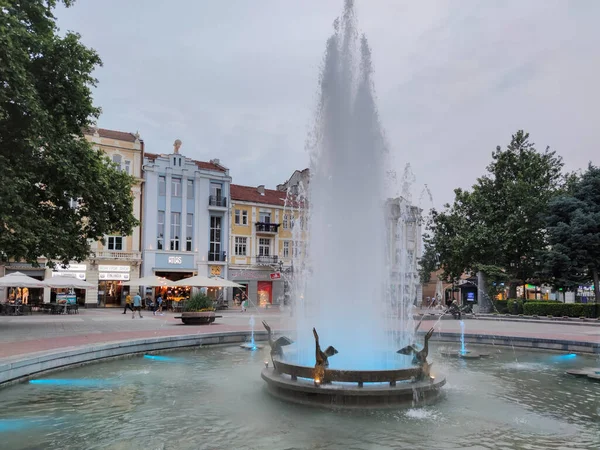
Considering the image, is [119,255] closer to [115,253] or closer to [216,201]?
[115,253]

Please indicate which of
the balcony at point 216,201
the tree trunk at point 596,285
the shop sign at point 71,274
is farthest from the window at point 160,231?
the tree trunk at point 596,285

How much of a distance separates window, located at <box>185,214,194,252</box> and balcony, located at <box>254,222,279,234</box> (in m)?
7.96

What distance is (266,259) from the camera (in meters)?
58.1

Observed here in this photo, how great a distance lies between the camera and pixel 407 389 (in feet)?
29.8

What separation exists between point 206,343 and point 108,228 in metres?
9.82

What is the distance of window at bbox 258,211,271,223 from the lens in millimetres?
58975

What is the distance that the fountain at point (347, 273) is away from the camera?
9273mm

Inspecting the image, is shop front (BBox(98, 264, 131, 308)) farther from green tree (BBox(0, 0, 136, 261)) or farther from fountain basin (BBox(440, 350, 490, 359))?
fountain basin (BBox(440, 350, 490, 359))

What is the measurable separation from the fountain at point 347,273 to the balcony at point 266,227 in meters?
42.5

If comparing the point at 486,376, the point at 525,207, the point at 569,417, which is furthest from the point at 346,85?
the point at 525,207

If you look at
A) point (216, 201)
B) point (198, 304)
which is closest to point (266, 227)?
point (216, 201)

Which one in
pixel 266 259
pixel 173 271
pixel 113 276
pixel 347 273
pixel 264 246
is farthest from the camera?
pixel 264 246

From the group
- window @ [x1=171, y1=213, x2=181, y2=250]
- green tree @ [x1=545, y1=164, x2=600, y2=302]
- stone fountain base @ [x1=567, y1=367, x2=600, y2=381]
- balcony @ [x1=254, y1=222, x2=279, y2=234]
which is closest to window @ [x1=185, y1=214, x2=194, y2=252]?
window @ [x1=171, y1=213, x2=181, y2=250]

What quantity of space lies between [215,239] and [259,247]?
5.80 meters
